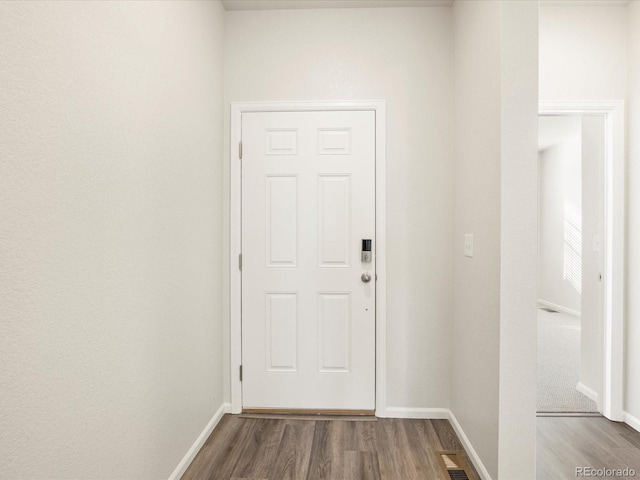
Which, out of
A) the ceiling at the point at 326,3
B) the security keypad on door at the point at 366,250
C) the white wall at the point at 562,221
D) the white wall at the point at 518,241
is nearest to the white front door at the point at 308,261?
the security keypad on door at the point at 366,250

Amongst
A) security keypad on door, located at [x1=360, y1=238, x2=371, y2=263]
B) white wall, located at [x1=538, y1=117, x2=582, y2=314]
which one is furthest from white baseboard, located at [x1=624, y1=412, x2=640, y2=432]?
white wall, located at [x1=538, y1=117, x2=582, y2=314]

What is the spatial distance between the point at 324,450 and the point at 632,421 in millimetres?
2026

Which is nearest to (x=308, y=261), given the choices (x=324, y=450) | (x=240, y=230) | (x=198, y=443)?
(x=240, y=230)

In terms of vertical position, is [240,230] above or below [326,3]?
below

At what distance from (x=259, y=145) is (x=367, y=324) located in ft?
4.77

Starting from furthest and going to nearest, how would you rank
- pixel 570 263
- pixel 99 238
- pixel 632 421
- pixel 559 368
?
pixel 570 263
pixel 559 368
pixel 632 421
pixel 99 238

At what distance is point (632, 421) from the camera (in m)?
2.39

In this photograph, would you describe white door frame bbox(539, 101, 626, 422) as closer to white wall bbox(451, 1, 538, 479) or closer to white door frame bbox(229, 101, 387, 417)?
white wall bbox(451, 1, 538, 479)

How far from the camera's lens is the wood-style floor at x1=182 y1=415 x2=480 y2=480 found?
1910mm

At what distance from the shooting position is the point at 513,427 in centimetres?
170

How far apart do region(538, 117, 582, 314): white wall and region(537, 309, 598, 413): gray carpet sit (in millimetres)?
750

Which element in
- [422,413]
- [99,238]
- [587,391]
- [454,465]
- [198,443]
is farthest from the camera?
[587,391]

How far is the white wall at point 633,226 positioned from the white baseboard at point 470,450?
3.82 ft

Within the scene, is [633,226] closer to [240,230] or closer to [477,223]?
[477,223]
